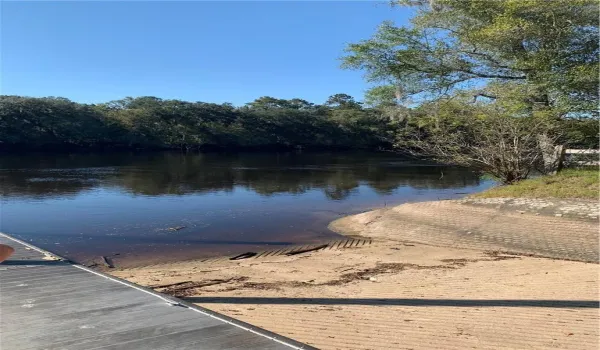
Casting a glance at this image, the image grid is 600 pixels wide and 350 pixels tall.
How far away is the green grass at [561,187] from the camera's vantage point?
14945 millimetres

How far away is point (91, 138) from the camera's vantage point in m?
78.3

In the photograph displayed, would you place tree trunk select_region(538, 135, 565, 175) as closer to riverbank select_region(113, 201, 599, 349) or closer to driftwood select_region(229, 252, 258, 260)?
riverbank select_region(113, 201, 599, 349)

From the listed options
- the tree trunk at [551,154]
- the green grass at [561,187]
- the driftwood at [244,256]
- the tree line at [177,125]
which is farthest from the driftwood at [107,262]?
the tree line at [177,125]

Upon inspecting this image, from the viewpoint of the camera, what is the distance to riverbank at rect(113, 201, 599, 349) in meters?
5.89

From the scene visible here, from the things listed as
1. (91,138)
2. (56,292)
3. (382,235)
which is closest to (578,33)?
(382,235)

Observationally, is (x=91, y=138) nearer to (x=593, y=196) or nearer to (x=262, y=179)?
(x=262, y=179)

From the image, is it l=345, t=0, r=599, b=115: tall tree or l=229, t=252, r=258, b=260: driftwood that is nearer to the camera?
l=229, t=252, r=258, b=260: driftwood

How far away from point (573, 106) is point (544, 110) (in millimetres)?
910

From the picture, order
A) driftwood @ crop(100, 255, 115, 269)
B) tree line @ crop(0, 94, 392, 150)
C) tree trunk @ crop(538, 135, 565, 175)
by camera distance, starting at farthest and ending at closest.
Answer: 1. tree line @ crop(0, 94, 392, 150)
2. tree trunk @ crop(538, 135, 565, 175)
3. driftwood @ crop(100, 255, 115, 269)

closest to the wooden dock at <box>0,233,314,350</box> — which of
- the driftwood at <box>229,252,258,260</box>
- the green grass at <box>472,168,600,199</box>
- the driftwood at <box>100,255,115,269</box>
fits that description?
the driftwood at <box>100,255,115,269</box>

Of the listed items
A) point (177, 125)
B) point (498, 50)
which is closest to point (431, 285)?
point (498, 50)

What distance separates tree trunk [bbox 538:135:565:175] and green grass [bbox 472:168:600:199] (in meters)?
0.79

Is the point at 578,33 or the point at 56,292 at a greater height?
the point at 578,33

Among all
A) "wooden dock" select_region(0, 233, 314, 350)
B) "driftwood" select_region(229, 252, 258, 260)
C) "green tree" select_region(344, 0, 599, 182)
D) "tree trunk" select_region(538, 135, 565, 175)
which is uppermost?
"green tree" select_region(344, 0, 599, 182)
